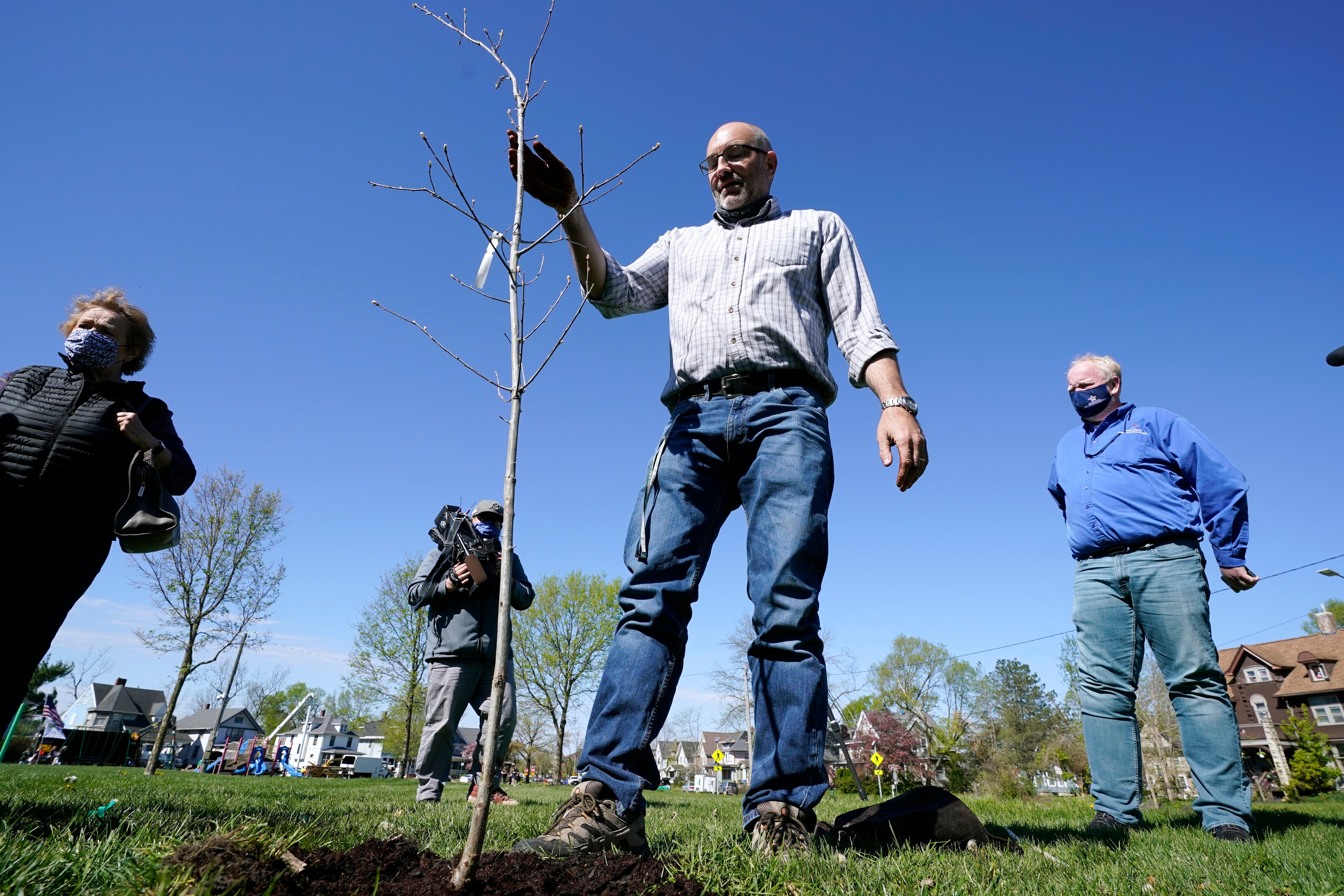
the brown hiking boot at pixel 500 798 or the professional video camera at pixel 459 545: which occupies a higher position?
the professional video camera at pixel 459 545

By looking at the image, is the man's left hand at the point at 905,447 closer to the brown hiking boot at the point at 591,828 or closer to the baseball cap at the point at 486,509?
the brown hiking boot at the point at 591,828

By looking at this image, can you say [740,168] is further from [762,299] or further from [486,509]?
[486,509]

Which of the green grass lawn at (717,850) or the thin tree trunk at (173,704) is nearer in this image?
the green grass lawn at (717,850)

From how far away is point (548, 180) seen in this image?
2.55 meters

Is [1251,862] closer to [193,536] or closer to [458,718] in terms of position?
[458,718]

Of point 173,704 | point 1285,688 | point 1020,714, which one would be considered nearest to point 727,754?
point 1020,714

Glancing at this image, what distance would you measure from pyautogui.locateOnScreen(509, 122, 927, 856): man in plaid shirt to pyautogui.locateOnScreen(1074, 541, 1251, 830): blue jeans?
260cm

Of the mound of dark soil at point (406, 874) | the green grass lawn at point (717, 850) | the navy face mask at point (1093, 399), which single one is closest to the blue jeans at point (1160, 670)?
the green grass lawn at point (717, 850)

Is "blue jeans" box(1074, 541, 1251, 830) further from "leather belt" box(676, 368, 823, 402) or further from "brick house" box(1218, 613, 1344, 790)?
"brick house" box(1218, 613, 1344, 790)

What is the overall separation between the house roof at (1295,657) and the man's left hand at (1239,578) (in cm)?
4640

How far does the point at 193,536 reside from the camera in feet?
68.3

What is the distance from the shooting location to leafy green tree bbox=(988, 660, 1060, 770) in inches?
1745

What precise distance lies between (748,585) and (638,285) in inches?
56.5

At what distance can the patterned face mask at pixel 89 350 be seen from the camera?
3.24m
